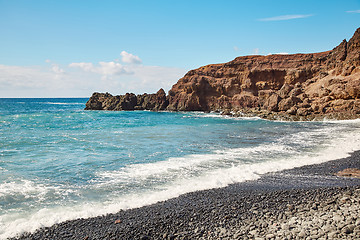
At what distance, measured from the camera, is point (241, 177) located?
11078 millimetres

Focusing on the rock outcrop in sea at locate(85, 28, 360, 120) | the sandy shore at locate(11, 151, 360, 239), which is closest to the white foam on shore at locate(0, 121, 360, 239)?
the sandy shore at locate(11, 151, 360, 239)

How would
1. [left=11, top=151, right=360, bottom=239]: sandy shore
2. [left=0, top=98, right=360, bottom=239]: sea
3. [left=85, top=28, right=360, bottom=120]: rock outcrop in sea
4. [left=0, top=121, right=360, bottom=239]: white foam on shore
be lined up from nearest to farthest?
1. [left=11, top=151, right=360, bottom=239]: sandy shore
2. [left=0, top=121, right=360, bottom=239]: white foam on shore
3. [left=0, top=98, right=360, bottom=239]: sea
4. [left=85, top=28, right=360, bottom=120]: rock outcrop in sea

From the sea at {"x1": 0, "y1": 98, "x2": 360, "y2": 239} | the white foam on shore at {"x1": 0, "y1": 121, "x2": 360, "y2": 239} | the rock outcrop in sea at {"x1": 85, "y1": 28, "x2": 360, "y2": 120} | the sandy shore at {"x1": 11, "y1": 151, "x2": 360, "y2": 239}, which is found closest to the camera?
the sandy shore at {"x1": 11, "y1": 151, "x2": 360, "y2": 239}

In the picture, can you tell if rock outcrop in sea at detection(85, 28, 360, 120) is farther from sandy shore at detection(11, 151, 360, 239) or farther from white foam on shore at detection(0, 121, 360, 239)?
sandy shore at detection(11, 151, 360, 239)

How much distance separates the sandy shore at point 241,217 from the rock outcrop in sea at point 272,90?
33473 millimetres

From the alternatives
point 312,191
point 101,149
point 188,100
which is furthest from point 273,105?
point 312,191

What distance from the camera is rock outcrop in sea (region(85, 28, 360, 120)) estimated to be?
38.4 meters

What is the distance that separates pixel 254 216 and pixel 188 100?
58215 mm

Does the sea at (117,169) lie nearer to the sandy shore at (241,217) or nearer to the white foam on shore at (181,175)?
the white foam on shore at (181,175)

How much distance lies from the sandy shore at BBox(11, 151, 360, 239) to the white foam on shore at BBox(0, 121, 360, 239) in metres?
0.53

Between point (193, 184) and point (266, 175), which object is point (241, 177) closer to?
point (266, 175)

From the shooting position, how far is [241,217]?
22.6 ft

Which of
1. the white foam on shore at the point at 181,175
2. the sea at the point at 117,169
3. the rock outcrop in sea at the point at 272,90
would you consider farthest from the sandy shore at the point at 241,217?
the rock outcrop in sea at the point at 272,90

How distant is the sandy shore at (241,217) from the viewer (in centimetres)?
588
